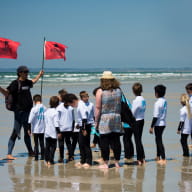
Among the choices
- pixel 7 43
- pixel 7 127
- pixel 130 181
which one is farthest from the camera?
pixel 7 127

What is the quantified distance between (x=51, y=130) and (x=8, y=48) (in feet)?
7.47

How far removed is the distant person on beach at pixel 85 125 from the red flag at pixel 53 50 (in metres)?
2.69

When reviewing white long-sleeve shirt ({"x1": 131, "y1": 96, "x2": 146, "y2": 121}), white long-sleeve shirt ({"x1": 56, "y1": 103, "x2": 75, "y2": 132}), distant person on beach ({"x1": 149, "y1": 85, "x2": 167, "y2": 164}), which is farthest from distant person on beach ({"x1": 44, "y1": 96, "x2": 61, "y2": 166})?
distant person on beach ({"x1": 149, "y1": 85, "x2": 167, "y2": 164})

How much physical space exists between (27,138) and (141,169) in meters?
2.65

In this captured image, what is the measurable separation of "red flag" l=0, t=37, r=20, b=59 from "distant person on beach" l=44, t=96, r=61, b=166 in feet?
5.89

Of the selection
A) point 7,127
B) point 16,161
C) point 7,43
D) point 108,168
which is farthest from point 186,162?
point 7,127

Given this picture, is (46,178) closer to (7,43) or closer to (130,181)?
(130,181)

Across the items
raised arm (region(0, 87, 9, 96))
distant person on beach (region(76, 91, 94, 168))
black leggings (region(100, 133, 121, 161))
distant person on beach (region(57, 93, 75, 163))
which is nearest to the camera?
black leggings (region(100, 133, 121, 161))

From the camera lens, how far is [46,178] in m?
7.07

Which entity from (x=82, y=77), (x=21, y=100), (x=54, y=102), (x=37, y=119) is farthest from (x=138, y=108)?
(x=82, y=77)

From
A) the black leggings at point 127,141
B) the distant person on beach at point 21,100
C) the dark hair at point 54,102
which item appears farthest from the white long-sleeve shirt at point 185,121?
the distant person on beach at point 21,100

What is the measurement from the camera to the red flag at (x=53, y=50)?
10461 mm

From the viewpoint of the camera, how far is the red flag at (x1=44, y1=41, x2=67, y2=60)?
34.3 feet

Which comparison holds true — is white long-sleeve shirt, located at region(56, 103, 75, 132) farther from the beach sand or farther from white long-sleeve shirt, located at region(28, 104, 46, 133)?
the beach sand
